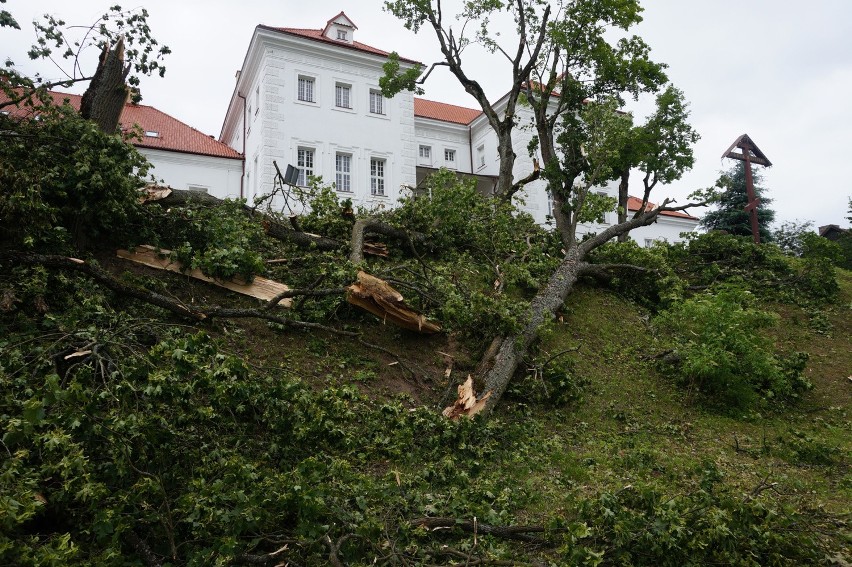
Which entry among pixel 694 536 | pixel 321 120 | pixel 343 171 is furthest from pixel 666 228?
pixel 694 536

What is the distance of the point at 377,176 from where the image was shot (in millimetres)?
26156

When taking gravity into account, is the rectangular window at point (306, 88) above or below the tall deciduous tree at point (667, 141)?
above

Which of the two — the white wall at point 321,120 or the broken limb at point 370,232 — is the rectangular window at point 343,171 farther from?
the broken limb at point 370,232

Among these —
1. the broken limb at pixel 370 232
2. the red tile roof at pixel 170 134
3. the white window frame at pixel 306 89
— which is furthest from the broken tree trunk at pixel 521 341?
the red tile roof at pixel 170 134

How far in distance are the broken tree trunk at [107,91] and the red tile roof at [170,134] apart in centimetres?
1763

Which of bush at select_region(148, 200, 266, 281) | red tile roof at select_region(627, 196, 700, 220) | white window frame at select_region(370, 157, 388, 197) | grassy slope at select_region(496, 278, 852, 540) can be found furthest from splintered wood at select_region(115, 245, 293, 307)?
red tile roof at select_region(627, 196, 700, 220)

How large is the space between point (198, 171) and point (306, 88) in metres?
5.66

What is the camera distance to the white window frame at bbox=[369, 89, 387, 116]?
26.5 m

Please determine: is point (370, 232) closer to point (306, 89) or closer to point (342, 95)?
point (306, 89)

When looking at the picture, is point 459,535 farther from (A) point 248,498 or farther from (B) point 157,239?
Result: (B) point 157,239

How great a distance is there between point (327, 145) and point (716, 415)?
20.2 m

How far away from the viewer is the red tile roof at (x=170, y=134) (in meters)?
25.3

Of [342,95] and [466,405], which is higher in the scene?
[342,95]

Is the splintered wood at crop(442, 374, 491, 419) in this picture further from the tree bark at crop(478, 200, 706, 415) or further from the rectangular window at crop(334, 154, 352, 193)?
the rectangular window at crop(334, 154, 352, 193)
